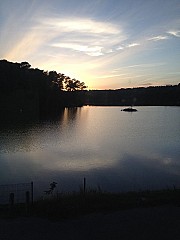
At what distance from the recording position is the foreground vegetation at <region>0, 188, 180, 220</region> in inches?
462

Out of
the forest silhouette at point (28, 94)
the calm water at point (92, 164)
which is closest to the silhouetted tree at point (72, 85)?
the forest silhouette at point (28, 94)

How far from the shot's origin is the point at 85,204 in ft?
41.1

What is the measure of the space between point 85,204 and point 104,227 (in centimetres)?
246

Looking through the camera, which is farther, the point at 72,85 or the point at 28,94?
the point at 72,85

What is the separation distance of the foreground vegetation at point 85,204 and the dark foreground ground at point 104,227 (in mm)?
594

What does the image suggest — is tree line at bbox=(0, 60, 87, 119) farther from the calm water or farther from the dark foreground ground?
the dark foreground ground

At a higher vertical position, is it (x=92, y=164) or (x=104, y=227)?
(x=104, y=227)

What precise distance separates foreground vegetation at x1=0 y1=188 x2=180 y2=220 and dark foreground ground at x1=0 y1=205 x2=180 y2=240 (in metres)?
0.59

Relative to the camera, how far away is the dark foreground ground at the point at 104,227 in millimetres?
9406

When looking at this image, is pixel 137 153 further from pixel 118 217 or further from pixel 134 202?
pixel 118 217

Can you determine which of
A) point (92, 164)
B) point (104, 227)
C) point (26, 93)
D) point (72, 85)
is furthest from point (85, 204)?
point (72, 85)

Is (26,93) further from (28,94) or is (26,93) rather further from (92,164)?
(92,164)

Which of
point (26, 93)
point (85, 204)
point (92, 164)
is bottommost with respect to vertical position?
point (92, 164)

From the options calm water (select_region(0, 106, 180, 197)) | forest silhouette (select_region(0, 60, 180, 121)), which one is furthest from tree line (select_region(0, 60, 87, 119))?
calm water (select_region(0, 106, 180, 197))
